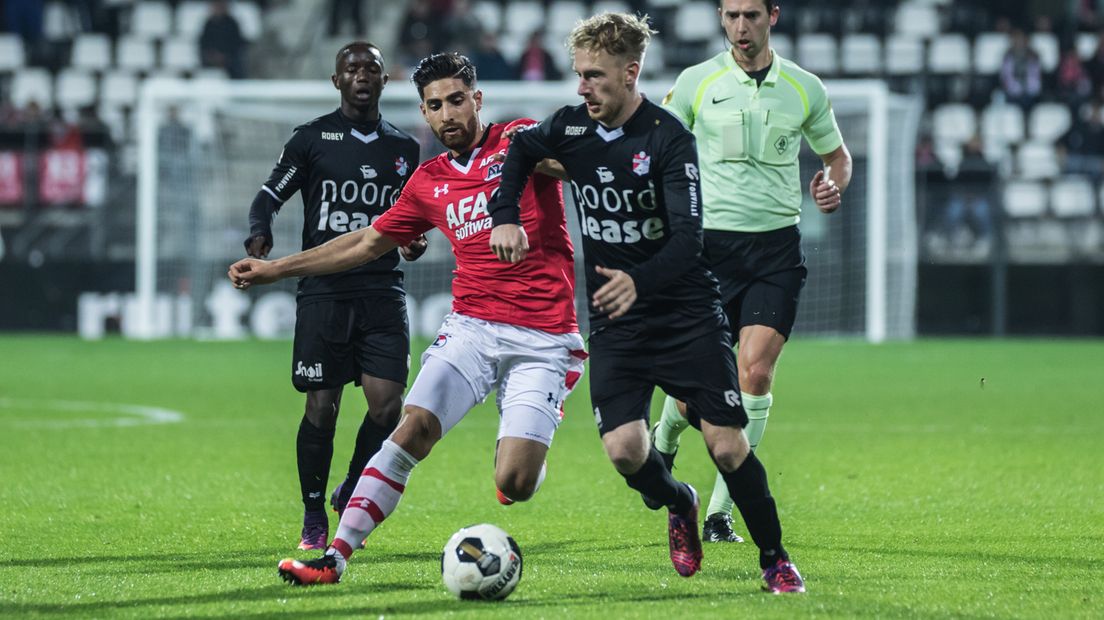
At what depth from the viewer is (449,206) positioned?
5.90 meters

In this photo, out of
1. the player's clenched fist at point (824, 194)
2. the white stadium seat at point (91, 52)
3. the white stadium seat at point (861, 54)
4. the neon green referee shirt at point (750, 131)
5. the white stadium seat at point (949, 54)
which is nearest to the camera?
the player's clenched fist at point (824, 194)

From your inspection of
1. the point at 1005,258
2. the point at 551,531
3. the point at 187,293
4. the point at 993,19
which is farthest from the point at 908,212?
the point at 551,531

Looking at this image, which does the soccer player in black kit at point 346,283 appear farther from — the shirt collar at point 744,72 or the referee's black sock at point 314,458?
the shirt collar at point 744,72

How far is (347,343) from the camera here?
6.64 m

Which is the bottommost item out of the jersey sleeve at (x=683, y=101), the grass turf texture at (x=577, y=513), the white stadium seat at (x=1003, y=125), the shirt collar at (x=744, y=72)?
the grass turf texture at (x=577, y=513)

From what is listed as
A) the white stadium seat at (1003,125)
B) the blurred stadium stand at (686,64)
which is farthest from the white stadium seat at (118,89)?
the white stadium seat at (1003,125)

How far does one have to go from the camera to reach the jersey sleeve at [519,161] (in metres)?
5.42

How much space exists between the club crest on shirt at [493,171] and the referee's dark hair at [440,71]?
11.7 inches

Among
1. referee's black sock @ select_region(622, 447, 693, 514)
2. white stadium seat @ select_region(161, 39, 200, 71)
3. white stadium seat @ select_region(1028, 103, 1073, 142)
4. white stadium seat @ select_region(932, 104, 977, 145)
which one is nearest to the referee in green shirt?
referee's black sock @ select_region(622, 447, 693, 514)

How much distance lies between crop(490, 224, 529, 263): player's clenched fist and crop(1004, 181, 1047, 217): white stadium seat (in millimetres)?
16305

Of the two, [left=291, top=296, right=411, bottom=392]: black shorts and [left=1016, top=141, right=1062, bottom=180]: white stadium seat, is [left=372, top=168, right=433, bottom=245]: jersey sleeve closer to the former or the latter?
[left=291, top=296, right=411, bottom=392]: black shorts

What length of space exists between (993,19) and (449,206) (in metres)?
20.1

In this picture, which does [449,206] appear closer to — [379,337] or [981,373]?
[379,337]

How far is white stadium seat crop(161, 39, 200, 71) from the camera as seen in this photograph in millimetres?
24328
